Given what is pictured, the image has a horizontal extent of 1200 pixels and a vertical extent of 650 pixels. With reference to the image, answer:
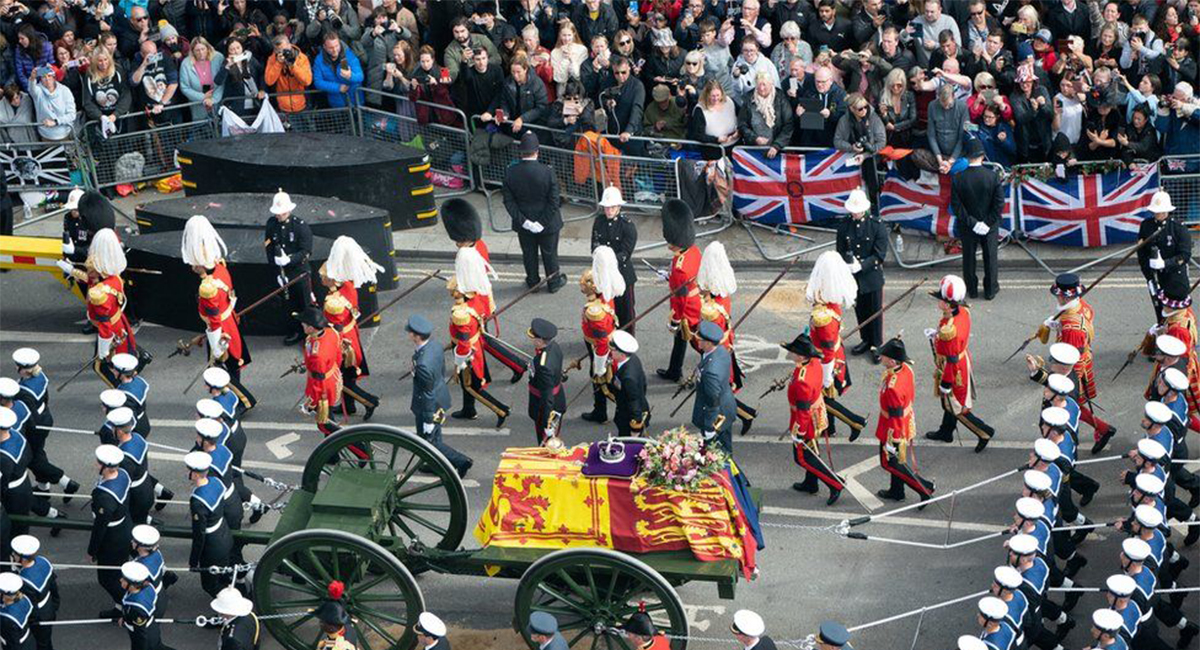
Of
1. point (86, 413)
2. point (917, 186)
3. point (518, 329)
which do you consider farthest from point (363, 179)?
point (917, 186)

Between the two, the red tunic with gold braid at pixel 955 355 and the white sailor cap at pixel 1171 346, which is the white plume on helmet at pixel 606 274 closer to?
the red tunic with gold braid at pixel 955 355

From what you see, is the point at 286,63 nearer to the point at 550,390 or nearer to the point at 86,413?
the point at 86,413

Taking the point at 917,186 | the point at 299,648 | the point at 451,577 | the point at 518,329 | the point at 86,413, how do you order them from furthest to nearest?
the point at 917,186 → the point at 518,329 → the point at 86,413 → the point at 451,577 → the point at 299,648

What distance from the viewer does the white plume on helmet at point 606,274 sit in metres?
17.8

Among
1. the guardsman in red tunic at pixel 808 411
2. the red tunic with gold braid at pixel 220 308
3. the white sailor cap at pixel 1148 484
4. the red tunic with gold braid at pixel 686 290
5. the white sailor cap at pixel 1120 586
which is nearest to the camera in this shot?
the white sailor cap at pixel 1120 586

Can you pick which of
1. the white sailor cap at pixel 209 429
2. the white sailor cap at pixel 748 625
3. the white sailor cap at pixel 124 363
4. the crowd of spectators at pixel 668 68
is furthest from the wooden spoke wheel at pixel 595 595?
the crowd of spectators at pixel 668 68

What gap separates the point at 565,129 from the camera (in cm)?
Answer: 2270

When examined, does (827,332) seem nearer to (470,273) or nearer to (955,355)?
(955,355)

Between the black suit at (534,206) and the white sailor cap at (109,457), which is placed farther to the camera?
the black suit at (534,206)

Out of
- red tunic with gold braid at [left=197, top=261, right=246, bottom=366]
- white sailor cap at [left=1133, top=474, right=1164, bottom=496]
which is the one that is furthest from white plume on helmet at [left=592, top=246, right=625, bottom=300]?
white sailor cap at [left=1133, top=474, right=1164, bottom=496]

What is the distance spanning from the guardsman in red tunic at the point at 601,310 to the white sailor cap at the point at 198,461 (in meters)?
4.04

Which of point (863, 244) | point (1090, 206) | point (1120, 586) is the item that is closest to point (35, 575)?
point (1120, 586)

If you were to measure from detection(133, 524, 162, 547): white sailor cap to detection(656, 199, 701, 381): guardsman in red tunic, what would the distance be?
6.13 m

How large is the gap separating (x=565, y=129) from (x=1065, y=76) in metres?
5.66
